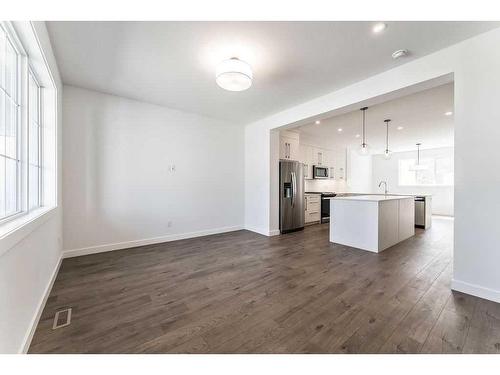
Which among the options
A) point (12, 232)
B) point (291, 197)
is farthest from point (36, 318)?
point (291, 197)

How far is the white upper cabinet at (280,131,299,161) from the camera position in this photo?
520cm

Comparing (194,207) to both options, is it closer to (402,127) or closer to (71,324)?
(71,324)

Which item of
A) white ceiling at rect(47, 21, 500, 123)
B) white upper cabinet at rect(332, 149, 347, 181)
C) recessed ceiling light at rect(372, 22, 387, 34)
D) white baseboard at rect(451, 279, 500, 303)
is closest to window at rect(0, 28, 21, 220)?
white ceiling at rect(47, 21, 500, 123)

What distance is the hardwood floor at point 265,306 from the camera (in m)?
1.49

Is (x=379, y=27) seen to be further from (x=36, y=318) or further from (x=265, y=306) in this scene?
(x=36, y=318)

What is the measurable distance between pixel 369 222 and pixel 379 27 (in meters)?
2.81

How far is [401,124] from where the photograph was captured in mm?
5207

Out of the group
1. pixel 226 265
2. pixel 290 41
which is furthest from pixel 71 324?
pixel 290 41

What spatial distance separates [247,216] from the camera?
17.3 ft

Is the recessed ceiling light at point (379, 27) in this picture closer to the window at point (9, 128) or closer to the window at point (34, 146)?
the window at point (9, 128)

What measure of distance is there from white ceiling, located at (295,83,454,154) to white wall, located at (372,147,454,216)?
0.51m

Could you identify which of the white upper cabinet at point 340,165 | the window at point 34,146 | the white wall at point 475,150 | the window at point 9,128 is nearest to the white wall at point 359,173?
the white upper cabinet at point 340,165
